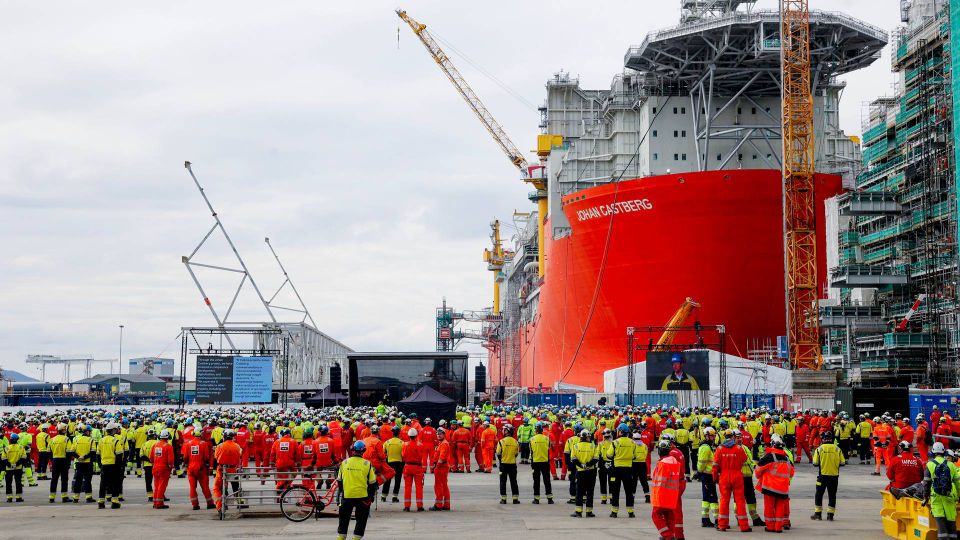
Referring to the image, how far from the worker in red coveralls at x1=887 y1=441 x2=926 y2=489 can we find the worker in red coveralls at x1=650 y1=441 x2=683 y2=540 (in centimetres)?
409

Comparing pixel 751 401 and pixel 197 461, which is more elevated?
pixel 751 401

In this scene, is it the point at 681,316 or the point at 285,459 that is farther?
the point at 681,316

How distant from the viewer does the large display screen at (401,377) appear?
46.5 meters

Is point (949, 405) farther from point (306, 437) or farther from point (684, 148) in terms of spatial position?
point (684, 148)

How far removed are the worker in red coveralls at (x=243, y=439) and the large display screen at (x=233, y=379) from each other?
84.8ft

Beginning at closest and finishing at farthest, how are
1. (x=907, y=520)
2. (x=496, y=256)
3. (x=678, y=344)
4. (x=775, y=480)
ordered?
(x=907, y=520)
(x=775, y=480)
(x=678, y=344)
(x=496, y=256)

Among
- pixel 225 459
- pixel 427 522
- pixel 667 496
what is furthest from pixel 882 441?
pixel 225 459

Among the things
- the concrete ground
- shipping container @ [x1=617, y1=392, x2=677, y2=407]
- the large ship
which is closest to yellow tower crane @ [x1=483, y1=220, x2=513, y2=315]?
the large ship

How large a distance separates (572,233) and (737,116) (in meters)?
14.8

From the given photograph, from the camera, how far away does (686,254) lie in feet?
210

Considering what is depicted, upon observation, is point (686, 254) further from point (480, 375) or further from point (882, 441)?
point (882, 441)

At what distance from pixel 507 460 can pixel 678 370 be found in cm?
3197

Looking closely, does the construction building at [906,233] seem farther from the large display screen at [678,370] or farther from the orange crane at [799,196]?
the large display screen at [678,370]

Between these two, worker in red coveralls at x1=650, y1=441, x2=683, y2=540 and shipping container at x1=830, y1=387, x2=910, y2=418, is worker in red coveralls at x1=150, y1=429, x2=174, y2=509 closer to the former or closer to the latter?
worker in red coveralls at x1=650, y1=441, x2=683, y2=540
